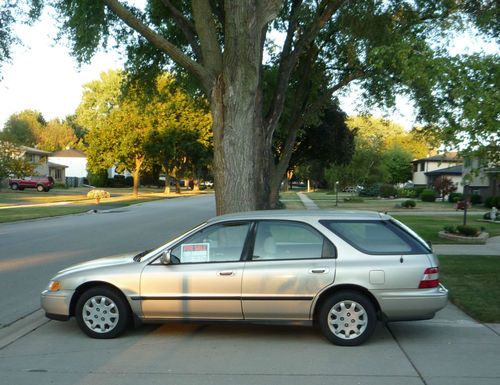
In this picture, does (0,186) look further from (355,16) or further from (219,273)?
(219,273)

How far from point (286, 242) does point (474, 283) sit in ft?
16.3

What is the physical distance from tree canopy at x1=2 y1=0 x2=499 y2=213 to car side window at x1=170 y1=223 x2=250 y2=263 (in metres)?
3.07

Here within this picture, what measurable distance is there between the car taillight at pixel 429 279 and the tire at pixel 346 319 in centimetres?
59

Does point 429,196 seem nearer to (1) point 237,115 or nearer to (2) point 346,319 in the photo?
(1) point 237,115

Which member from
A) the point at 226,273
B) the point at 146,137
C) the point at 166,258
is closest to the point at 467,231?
the point at 226,273

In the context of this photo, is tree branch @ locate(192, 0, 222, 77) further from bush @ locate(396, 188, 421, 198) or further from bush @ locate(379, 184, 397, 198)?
bush @ locate(396, 188, 421, 198)

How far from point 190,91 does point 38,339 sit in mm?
11744

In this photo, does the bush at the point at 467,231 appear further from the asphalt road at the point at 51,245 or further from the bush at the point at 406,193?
the bush at the point at 406,193

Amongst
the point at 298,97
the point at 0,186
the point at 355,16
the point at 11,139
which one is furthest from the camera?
the point at 0,186

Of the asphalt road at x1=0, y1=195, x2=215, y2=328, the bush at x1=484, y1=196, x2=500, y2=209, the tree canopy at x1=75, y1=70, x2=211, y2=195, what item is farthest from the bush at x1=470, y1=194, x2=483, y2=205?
the asphalt road at x1=0, y1=195, x2=215, y2=328

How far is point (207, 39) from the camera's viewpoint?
34.6 feet

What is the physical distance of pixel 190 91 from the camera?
17203mm

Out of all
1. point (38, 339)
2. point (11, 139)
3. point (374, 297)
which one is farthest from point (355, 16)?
point (11, 139)

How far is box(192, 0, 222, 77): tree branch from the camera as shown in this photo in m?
10.4
